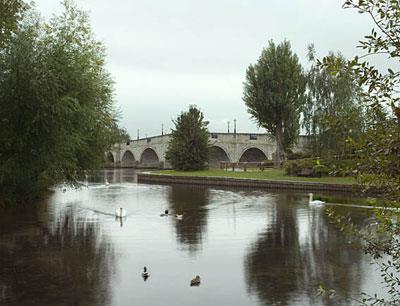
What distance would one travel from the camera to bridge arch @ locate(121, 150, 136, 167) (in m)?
98.0

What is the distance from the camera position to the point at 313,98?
42.2 metres

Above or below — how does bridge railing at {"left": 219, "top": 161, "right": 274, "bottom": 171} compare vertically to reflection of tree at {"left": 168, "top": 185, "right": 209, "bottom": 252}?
above

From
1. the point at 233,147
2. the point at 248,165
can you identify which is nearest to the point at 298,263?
the point at 248,165

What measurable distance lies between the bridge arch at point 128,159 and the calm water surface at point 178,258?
73547 mm

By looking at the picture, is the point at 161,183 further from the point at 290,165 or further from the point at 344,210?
the point at 344,210

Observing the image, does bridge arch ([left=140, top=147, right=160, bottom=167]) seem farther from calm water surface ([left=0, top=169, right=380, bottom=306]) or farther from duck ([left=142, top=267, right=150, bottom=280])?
duck ([left=142, top=267, right=150, bottom=280])

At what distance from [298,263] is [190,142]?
42.2m

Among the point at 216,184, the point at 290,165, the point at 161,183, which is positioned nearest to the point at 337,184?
the point at 290,165

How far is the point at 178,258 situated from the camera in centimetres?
1384

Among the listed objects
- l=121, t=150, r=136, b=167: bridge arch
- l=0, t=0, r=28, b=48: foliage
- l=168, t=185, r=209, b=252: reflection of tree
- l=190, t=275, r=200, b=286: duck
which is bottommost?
l=190, t=275, r=200, b=286: duck

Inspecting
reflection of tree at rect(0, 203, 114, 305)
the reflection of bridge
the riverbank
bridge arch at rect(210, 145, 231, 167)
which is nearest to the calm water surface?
reflection of tree at rect(0, 203, 114, 305)

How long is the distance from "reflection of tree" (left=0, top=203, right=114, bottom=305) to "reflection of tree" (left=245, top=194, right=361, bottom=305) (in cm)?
359

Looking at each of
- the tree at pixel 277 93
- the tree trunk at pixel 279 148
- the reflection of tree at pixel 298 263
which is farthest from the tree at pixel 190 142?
the reflection of tree at pixel 298 263

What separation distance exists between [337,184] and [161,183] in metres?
18.8
